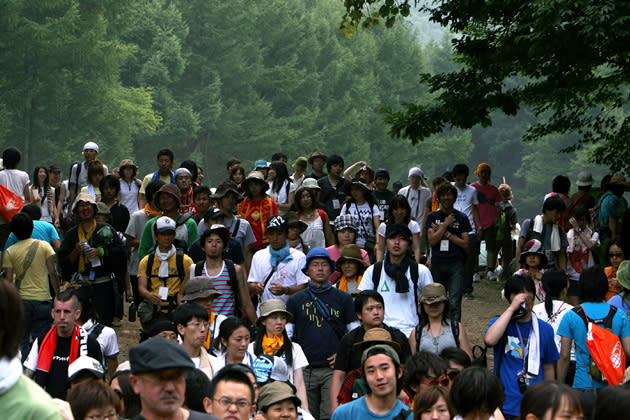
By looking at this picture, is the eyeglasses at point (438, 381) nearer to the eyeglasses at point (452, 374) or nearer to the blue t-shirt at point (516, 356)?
the eyeglasses at point (452, 374)

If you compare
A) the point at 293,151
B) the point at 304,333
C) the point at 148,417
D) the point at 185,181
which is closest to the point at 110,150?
the point at 293,151

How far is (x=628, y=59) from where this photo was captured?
12680mm

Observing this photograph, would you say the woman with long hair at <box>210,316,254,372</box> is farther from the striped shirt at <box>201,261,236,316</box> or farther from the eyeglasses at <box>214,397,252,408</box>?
the eyeglasses at <box>214,397,252,408</box>

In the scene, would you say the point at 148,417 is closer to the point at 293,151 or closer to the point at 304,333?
the point at 304,333

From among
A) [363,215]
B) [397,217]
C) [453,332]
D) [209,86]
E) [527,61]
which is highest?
[209,86]

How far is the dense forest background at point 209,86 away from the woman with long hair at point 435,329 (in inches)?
1307

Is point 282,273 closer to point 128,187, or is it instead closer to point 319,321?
point 319,321

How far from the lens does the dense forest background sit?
41.7 meters

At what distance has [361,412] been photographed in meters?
6.08

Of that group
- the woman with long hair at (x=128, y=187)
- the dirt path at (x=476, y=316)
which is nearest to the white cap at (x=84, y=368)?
the dirt path at (x=476, y=316)

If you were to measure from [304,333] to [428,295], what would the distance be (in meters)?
1.23

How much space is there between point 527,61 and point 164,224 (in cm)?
488

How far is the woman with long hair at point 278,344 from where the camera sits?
7.87 meters

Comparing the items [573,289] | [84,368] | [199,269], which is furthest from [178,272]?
[573,289]
